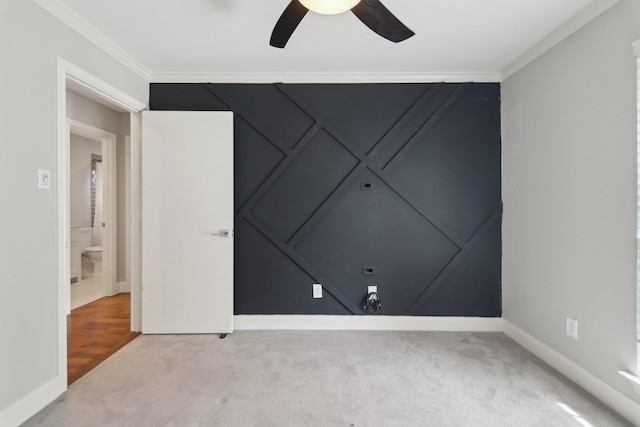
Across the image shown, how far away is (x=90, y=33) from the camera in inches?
81.0

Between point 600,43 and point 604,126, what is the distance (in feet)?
1.68

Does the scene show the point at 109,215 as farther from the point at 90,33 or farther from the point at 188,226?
the point at 90,33

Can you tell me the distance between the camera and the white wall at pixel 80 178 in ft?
16.0

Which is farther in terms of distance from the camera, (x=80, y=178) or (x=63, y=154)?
(x=80, y=178)

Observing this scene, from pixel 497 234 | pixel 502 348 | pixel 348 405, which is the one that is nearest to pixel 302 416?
pixel 348 405

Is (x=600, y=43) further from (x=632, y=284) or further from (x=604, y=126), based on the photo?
(x=632, y=284)

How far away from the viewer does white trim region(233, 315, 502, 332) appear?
2768mm

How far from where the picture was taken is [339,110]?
2779 millimetres

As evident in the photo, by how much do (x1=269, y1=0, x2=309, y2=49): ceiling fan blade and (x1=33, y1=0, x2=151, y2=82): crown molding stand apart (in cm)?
137

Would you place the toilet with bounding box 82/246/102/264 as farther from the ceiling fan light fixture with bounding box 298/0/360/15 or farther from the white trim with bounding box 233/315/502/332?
the ceiling fan light fixture with bounding box 298/0/360/15

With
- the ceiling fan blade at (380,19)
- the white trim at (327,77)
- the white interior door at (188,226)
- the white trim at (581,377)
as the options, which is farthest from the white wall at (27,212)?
the white trim at (581,377)

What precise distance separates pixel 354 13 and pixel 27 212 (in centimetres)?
205

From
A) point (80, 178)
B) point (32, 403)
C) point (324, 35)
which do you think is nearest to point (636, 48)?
point (324, 35)

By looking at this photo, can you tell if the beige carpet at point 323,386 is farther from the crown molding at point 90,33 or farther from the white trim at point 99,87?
the crown molding at point 90,33
